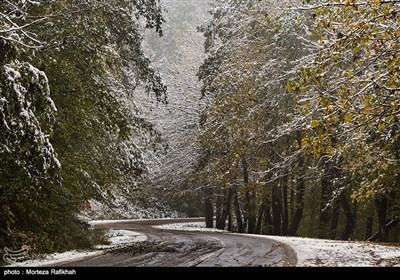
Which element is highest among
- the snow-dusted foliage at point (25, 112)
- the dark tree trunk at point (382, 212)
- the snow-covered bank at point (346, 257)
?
the snow-dusted foliage at point (25, 112)

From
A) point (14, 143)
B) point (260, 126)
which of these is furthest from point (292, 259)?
point (260, 126)

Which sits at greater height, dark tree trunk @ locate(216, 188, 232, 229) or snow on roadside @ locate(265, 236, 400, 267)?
dark tree trunk @ locate(216, 188, 232, 229)

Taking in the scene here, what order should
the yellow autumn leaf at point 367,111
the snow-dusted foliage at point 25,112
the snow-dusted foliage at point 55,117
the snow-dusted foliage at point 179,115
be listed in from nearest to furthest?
the yellow autumn leaf at point 367,111, the snow-dusted foliage at point 25,112, the snow-dusted foliage at point 55,117, the snow-dusted foliage at point 179,115

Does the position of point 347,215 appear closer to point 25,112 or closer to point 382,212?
point 382,212

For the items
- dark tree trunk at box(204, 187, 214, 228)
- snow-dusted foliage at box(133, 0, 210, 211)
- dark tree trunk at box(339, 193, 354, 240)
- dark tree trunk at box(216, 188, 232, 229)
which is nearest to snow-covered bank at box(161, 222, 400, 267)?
dark tree trunk at box(339, 193, 354, 240)

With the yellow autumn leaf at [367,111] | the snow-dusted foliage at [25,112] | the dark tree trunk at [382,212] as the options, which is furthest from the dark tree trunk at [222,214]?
the yellow autumn leaf at [367,111]

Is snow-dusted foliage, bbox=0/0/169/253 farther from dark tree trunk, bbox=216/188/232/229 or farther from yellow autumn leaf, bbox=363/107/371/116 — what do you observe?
dark tree trunk, bbox=216/188/232/229

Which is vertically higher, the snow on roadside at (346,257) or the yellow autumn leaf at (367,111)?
the yellow autumn leaf at (367,111)

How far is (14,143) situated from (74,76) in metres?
2.46

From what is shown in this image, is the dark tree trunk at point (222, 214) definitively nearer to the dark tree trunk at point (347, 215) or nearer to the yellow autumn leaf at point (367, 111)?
the dark tree trunk at point (347, 215)

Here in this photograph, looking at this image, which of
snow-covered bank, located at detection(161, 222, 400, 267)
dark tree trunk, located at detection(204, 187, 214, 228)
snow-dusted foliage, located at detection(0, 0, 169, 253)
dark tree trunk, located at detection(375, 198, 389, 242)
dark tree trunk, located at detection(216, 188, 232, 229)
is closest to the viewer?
snow-dusted foliage, located at detection(0, 0, 169, 253)

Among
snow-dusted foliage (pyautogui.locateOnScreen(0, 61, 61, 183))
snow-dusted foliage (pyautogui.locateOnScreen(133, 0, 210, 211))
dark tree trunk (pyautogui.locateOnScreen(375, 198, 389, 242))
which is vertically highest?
snow-dusted foliage (pyautogui.locateOnScreen(133, 0, 210, 211))
